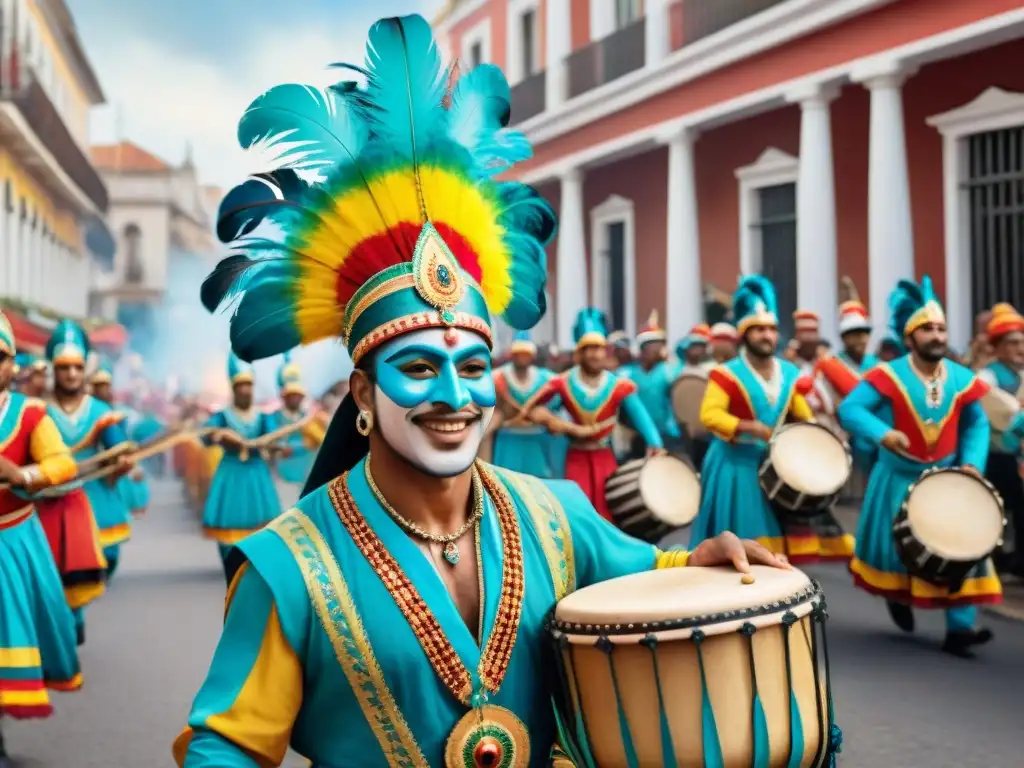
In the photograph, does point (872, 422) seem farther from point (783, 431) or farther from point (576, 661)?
point (576, 661)

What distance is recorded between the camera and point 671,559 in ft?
10.7

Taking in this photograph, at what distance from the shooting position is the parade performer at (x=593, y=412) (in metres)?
11.3

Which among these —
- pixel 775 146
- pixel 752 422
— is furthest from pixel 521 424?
pixel 775 146

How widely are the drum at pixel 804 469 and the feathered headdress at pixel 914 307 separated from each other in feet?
2.51

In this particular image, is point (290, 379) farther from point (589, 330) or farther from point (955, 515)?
point (955, 515)

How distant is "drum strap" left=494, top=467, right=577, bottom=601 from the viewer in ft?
10.2

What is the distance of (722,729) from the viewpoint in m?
2.72

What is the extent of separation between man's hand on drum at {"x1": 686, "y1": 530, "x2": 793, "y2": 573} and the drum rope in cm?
34

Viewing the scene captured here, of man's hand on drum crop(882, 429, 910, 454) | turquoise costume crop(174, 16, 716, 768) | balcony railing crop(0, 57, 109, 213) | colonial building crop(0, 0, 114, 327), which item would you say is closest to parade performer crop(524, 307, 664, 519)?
man's hand on drum crop(882, 429, 910, 454)

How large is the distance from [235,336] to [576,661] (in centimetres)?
96

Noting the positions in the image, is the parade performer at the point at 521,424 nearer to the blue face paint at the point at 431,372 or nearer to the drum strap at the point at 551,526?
the drum strap at the point at 551,526

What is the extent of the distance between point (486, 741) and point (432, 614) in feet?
0.85

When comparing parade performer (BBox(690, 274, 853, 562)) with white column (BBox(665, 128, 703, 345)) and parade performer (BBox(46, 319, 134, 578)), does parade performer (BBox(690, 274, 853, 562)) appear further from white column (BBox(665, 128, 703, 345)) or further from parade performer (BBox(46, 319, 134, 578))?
white column (BBox(665, 128, 703, 345))

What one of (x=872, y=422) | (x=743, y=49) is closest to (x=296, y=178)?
(x=872, y=422)
